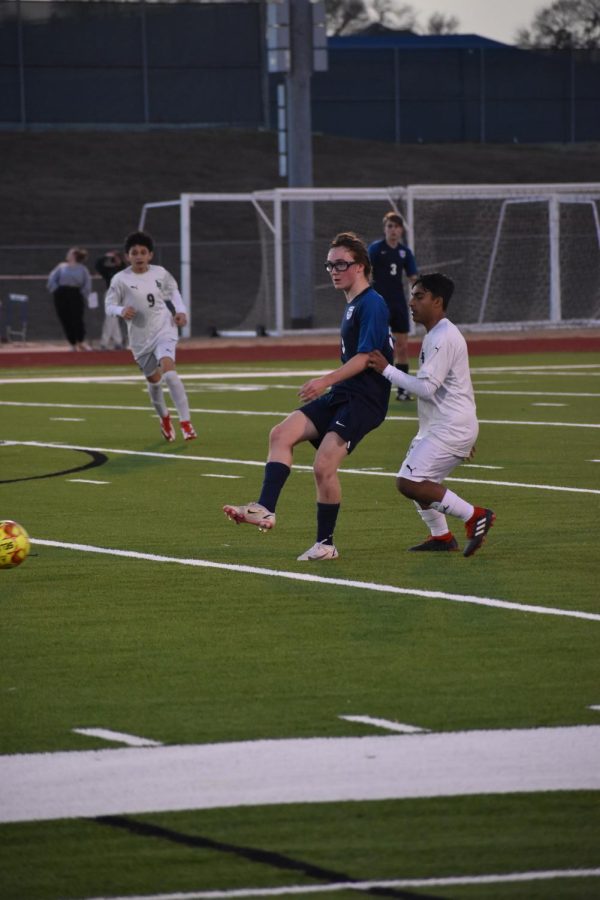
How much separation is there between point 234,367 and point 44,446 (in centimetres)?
1383

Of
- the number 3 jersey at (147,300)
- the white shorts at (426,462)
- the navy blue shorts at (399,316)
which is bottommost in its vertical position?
the white shorts at (426,462)

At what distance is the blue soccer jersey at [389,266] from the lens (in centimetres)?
2280

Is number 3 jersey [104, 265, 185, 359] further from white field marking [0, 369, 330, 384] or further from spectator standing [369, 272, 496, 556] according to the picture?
white field marking [0, 369, 330, 384]

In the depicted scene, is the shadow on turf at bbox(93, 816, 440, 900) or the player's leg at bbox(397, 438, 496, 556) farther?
the player's leg at bbox(397, 438, 496, 556)

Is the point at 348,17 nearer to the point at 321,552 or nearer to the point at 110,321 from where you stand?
the point at 110,321

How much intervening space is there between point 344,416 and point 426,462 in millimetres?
571

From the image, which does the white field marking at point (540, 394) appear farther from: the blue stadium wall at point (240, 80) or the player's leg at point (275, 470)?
the blue stadium wall at point (240, 80)

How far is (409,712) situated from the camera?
6609mm

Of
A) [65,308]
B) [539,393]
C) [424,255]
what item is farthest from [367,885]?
[424,255]

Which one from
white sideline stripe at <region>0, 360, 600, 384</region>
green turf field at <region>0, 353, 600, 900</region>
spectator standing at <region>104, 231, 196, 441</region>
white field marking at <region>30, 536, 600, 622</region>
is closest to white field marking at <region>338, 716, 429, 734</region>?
green turf field at <region>0, 353, 600, 900</region>

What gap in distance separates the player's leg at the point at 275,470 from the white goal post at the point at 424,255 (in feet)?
86.2

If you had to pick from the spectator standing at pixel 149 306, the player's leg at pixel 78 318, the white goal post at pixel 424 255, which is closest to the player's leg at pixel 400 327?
the spectator standing at pixel 149 306

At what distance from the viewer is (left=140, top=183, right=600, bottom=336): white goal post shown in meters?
38.3

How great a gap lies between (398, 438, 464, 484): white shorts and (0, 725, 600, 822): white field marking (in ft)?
12.7
